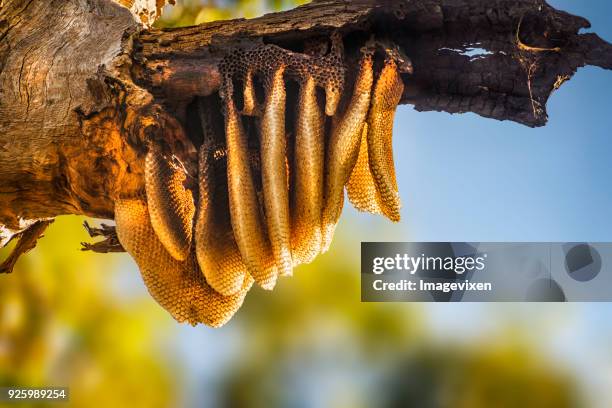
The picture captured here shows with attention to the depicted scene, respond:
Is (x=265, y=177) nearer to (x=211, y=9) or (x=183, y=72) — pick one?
(x=183, y=72)

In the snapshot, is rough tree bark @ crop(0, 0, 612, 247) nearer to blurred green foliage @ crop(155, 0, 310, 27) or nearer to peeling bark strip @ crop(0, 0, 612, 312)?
peeling bark strip @ crop(0, 0, 612, 312)

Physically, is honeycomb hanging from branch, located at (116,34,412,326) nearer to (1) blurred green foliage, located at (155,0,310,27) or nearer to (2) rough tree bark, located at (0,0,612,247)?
(2) rough tree bark, located at (0,0,612,247)

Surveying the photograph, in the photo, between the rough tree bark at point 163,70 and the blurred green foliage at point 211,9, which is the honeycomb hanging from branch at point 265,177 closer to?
the rough tree bark at point 163,70

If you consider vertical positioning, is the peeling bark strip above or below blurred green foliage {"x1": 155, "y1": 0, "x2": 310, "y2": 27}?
below

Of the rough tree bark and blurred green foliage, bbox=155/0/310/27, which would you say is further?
blurred green foliage, bbox=155/0/310/27

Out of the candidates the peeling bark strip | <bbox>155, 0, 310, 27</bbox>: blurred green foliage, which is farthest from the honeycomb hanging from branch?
<bbox>155, 0, 310, 27</bbox>: blurred green foliage

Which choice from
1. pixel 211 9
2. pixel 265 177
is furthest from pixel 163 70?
pixel 211 9

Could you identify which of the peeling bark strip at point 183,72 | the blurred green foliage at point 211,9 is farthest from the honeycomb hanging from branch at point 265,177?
the blurred green foliage at point 211,9

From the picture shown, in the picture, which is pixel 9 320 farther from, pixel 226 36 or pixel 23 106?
pixel 226 36
